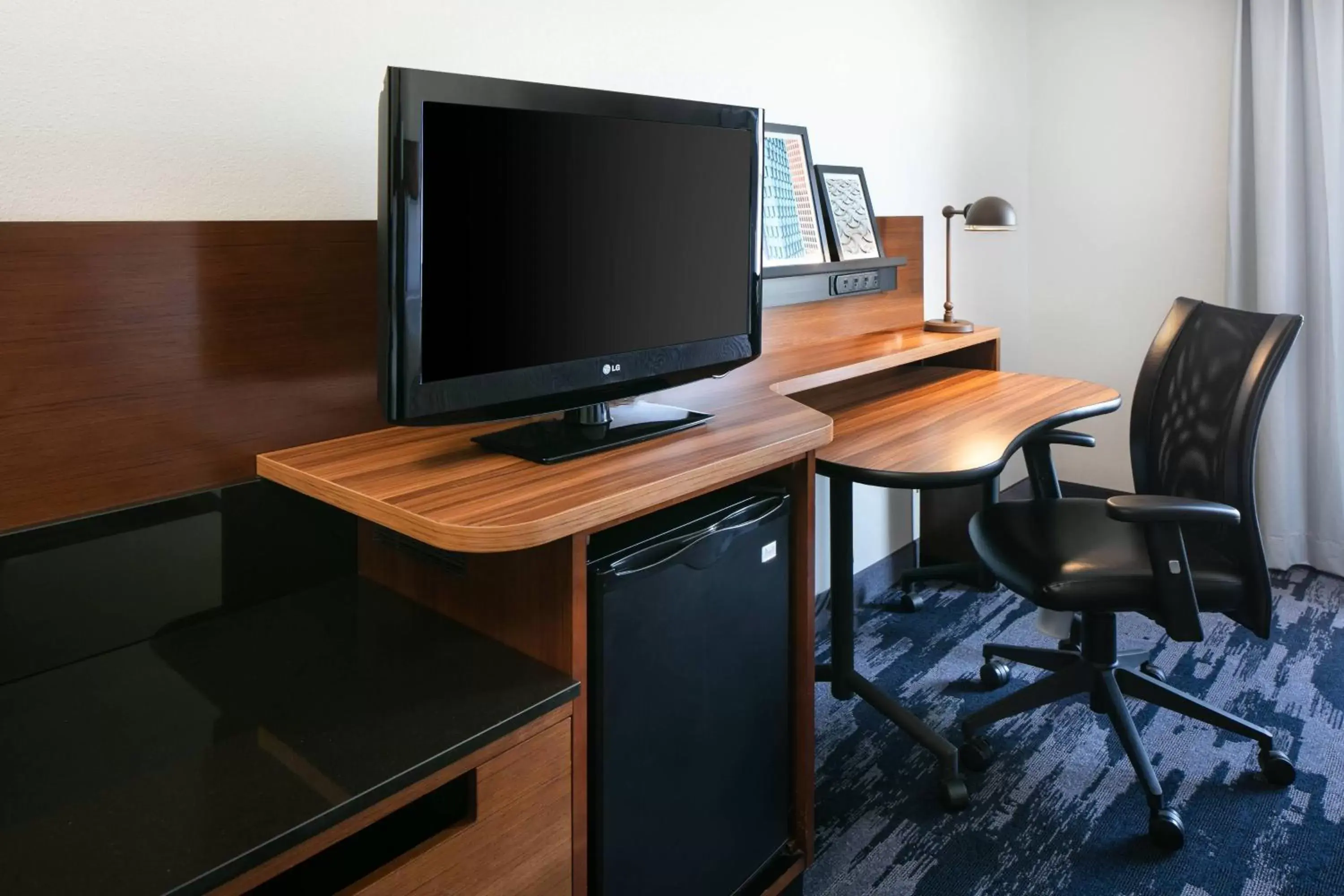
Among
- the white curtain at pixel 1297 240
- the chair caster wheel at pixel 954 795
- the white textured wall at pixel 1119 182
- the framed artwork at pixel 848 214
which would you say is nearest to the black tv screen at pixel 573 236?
the framed artwork at pixel 848 214

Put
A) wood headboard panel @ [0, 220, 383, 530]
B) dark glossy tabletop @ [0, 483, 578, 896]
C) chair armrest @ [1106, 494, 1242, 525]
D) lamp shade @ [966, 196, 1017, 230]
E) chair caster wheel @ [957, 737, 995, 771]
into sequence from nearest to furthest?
dark glossy tabletop @ [0, 483, 578, 896] → wood headboard panel @ [0, 220, 383, 530] → chair armrest @ [1106, 494, 1242, 525] → chair caster wheel @ [957, 737, 995, 771] → lamp shade @ [966, 196, 1017, 230]

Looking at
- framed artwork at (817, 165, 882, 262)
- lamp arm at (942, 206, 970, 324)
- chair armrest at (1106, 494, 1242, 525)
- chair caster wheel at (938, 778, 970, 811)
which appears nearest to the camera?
chair armrest at (1106, 494, 1242, 525)

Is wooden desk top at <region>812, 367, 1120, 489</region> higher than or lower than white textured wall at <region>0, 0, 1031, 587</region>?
lower

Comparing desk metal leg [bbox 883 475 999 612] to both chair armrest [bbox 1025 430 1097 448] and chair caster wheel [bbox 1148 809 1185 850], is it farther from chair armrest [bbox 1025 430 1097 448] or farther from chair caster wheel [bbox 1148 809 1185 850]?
chair caster wheel [bbox 1148 809 1185 850]

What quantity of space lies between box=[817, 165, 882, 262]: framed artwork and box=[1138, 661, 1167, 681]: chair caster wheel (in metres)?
1.02

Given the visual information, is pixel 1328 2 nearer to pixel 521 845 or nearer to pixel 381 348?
pixel 381 348

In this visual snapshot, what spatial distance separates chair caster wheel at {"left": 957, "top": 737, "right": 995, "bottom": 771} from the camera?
1.64 m

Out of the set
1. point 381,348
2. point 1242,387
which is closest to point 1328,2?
point 1242,387

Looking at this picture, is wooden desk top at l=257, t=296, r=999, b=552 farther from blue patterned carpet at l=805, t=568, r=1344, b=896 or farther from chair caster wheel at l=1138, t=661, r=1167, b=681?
chair caster wheel at l=1138, t=661, r=1167, b=681

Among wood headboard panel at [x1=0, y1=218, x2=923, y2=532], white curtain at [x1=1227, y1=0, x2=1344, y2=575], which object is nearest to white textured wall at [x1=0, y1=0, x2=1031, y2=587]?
wood headboard panel at [x1=0, y1=218, x2=923, y2=532]

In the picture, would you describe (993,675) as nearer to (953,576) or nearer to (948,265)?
(953,576)

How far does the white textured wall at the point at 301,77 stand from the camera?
0.94 m

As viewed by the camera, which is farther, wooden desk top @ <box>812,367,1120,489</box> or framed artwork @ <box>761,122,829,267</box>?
framed artwork @ <box>761,122,829,267</box>

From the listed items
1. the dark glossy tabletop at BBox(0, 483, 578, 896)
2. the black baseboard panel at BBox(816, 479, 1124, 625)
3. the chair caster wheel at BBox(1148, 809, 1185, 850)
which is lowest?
the chair caster wheel at BBox(1148, 809, 1185, 850)
